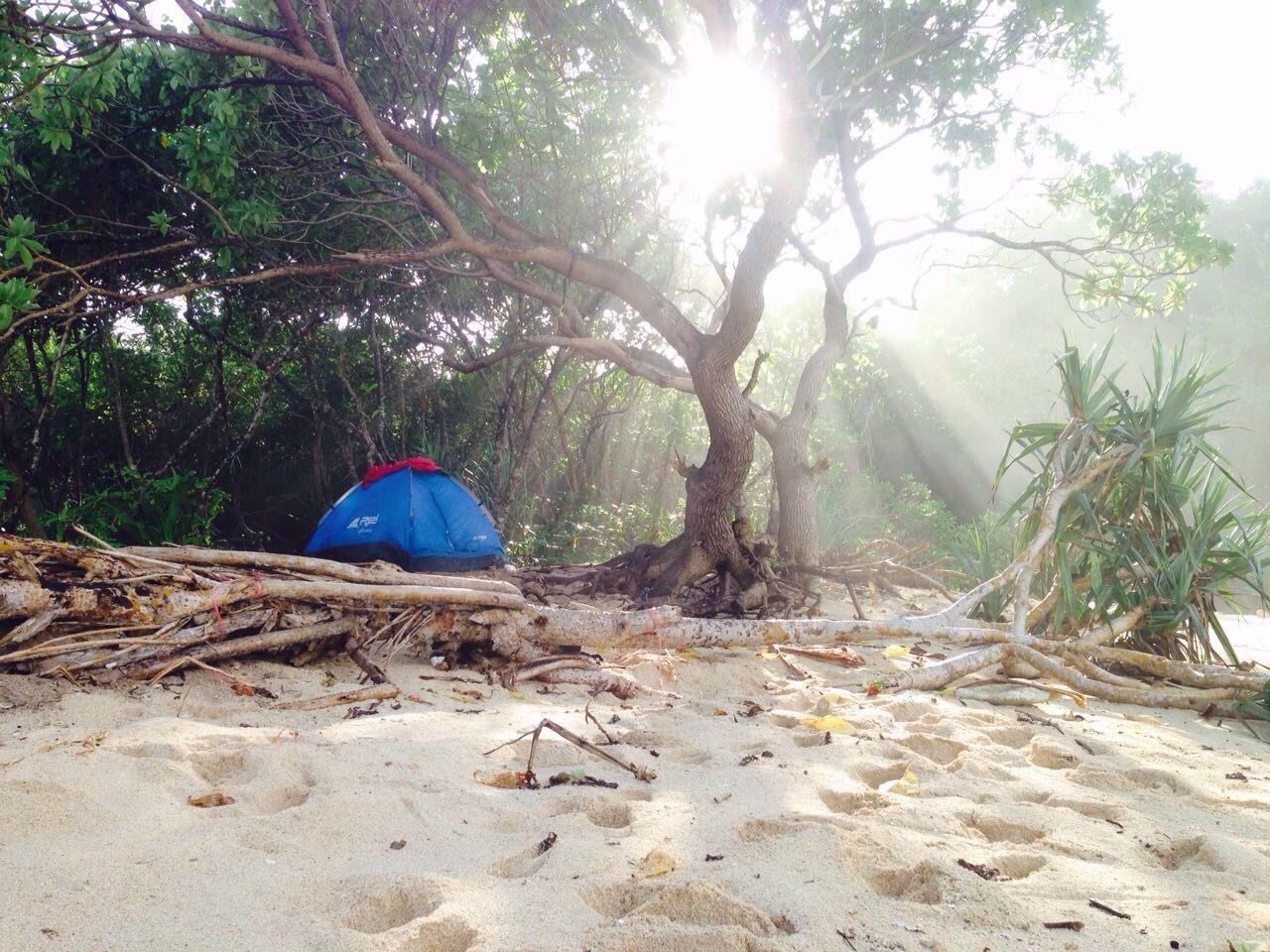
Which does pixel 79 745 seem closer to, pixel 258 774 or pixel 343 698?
pixel 258 774

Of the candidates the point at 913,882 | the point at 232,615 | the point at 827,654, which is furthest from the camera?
the point at 827,654

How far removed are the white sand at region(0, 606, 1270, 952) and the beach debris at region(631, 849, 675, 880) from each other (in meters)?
0.02

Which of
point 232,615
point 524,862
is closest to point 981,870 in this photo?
point 524,862

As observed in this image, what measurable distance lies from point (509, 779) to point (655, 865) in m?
0.64

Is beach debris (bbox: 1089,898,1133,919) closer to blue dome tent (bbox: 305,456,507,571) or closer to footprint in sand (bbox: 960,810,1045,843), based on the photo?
footprint in sand (bbox: 960,810,1045,843)

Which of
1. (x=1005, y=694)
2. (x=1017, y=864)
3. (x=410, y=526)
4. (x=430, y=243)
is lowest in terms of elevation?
(x=1017, y=864)

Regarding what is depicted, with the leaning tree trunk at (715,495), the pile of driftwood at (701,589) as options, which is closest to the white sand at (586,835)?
the pile of driftwood at (701,589)

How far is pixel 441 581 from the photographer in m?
3.57

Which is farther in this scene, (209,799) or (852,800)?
(852,800)

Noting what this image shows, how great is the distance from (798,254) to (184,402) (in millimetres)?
6676

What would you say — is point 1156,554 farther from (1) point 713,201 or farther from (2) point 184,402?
(2) point 184,402

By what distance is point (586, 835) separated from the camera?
1.90m

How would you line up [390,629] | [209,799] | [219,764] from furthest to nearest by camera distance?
1. [390,629]
2. [219,764]
3. [209,799]

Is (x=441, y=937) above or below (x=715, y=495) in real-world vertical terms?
below
